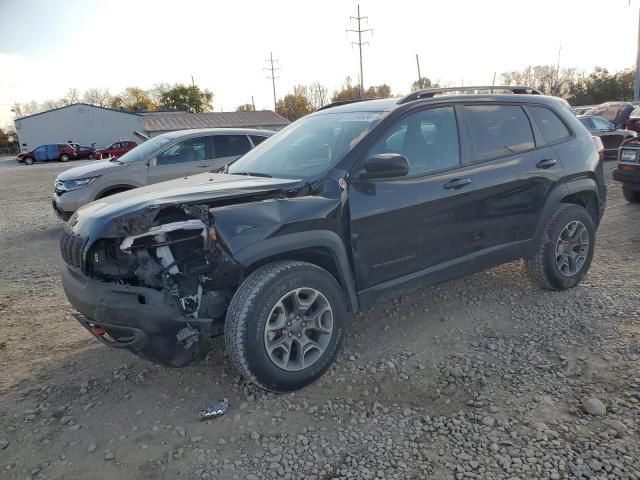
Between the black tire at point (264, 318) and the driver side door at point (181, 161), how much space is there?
554 centimetres

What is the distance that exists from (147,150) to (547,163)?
6.38 meters

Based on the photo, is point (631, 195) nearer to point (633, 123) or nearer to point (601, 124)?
point (601, 124)

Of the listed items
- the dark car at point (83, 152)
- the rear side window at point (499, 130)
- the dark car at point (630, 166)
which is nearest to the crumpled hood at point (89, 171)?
the rear side window at point (499, 130)

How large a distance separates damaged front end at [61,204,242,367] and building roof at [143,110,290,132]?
4955 cm

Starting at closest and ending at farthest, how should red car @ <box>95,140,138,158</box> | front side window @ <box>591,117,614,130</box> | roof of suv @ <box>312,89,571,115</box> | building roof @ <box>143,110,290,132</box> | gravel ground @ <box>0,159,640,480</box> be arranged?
gravel ground @ <box>0,159,640,480</box>
roof of suv @ <box>312,89,571,115</box>
front side window @ <box>591,117,614,130</box>
red car @ <box>95,140,138,158</box>
building roof @ <box>143,110,290,132</box>

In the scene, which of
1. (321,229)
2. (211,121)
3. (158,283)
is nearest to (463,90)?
(321,229)

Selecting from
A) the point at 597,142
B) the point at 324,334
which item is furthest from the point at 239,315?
the point at 597,142

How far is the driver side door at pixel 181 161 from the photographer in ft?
25.9

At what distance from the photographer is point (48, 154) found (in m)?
40.0

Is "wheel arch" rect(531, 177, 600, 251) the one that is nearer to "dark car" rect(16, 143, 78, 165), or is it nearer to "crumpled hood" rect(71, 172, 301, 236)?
"crumpled hood" rect(71, 172, 301, 236)

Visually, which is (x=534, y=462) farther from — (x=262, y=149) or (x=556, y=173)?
(x=262, y=149)

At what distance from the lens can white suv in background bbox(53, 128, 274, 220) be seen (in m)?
7.66

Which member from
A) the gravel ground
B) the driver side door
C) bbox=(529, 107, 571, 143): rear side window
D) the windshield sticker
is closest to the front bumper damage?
the gravel ground

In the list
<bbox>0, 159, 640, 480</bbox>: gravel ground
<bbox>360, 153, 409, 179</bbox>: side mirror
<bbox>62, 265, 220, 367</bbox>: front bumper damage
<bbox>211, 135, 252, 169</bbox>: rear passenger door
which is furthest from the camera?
<bbox>211, 135, 252, 169</bbox>: rear passenger door
